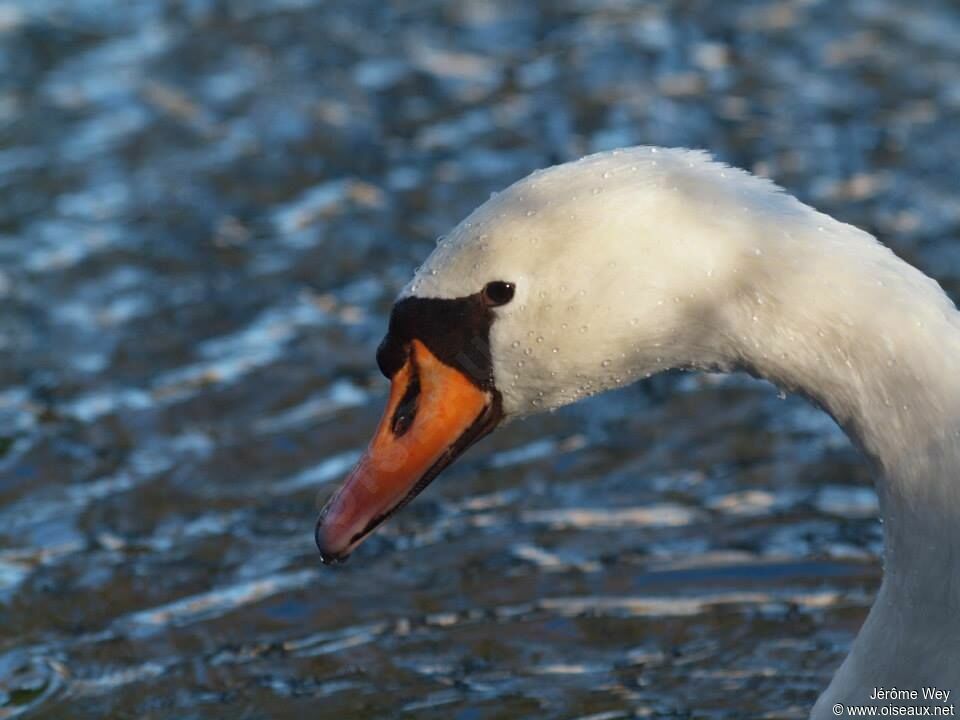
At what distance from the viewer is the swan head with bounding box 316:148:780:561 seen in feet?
15.0

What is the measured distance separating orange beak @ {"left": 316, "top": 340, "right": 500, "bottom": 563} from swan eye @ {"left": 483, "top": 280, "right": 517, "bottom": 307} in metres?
0.29

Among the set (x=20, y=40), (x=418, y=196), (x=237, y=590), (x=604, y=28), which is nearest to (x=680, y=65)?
(x=604, y=28)

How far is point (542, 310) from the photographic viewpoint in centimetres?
483

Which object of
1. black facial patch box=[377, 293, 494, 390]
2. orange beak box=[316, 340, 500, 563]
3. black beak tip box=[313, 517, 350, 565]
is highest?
black facial patch box=[377, 293, 494, 390]

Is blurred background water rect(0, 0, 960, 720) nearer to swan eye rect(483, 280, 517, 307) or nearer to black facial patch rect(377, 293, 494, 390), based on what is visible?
black facial patch rect(377, 293, 494, 390)

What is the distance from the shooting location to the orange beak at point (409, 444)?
507 cm

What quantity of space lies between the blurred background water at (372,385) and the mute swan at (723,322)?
1524 millimetres

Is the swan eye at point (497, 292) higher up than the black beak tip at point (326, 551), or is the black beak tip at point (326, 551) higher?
the swan eye at point (497, 292)

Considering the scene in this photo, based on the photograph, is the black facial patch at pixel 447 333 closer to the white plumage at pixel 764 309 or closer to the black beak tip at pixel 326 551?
the white plumage at pixel 764 309

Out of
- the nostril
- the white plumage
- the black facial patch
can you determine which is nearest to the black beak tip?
the nostril

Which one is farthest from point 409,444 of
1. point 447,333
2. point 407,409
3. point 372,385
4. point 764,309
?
point 372,385


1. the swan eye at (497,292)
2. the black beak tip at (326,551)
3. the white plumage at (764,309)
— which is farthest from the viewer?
the black beak tip at (326,551)

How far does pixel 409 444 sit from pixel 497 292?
55cm

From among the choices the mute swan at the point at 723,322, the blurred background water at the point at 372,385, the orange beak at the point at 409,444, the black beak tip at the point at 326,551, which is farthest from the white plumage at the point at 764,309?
the blurred background water at the point at 372,385
